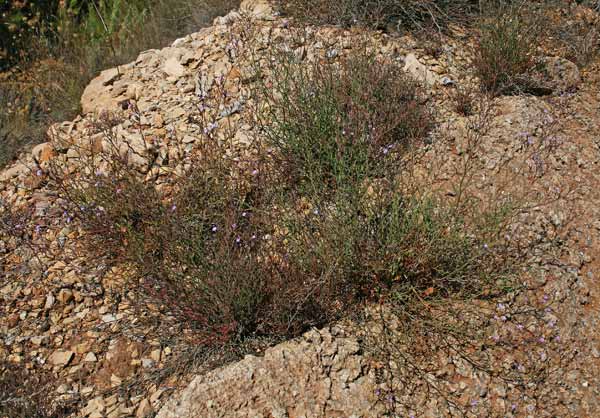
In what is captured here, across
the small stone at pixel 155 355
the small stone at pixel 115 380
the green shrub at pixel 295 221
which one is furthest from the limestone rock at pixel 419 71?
the small stone at pixel 115 380

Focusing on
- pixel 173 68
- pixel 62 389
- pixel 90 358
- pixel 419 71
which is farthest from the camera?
pixel 173 68

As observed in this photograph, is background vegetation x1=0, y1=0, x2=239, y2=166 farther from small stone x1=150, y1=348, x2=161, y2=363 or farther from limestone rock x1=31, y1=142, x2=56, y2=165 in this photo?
small stone x1=150, y1=348, x2=161, y2=363

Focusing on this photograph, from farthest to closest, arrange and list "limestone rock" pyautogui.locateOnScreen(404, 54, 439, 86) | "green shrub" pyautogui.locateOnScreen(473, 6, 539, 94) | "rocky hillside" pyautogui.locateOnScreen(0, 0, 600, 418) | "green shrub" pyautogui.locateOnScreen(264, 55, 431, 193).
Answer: "limestone rock" pyautogui.locateOnScreen(404, 54, 439, 86), "green shrub" pyautogui.locateOnScreen(473, 6, 539, 94), "green shrub" pyautogui.locateOnScreen(264, 55, 431, 193), "rocky hillside" pyautogui.locateOnScreen(0, 0, 600, 418)

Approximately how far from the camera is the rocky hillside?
2.68 m

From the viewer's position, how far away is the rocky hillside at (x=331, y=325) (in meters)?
2.68

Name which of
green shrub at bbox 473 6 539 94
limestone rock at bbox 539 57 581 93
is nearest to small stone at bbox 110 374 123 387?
green shrub at bbox 473 6 539 94

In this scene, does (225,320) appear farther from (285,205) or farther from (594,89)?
(594,89)

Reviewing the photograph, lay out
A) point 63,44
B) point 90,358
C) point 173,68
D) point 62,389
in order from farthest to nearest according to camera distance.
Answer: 1. point 63,44
2. point 173,68
3. point 90,358
4. point 62,389

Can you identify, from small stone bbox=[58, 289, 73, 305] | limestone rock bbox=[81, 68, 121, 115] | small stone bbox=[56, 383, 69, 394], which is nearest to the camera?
small stone bbox=[56, 383, 69, 394]

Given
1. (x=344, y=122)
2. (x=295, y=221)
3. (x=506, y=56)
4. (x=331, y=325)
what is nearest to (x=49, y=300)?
(x=295, y=221)

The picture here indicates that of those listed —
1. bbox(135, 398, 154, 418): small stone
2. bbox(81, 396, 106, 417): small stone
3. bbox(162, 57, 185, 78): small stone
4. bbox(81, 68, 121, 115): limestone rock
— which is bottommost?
bbox(135, 398, 154, 418): small stone

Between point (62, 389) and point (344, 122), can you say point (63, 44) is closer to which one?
point (344, 122)

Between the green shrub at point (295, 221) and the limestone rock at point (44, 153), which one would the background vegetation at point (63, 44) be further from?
the green shrub at point (295, 221)

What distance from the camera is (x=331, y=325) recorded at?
2.89 m
